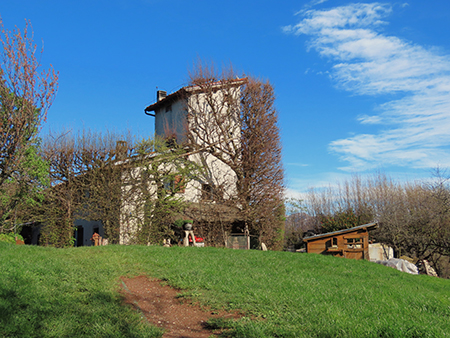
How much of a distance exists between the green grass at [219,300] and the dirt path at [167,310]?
24 centimetres

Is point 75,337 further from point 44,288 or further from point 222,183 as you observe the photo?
point 222,183

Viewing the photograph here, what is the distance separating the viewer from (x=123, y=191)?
17.1 meters

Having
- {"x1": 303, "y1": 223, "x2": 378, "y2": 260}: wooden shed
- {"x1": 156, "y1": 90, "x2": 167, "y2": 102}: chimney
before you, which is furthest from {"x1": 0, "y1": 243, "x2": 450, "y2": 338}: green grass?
{"x1": 156, "y1": 90, "x2": 167, "y2": 102}: chimney

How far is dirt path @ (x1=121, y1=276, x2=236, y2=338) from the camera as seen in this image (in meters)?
5.51

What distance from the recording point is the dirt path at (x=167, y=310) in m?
5.51

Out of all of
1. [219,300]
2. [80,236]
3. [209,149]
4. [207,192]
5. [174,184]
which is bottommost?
[219,300]

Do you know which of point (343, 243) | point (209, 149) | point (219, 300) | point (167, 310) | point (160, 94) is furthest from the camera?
point (160, 94)

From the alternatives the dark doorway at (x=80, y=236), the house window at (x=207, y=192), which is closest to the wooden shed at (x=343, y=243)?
the house window at (x=207, y=192)

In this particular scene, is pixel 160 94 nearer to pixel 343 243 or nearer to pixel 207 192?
pixel 207 192

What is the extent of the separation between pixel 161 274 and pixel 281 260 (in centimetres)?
513

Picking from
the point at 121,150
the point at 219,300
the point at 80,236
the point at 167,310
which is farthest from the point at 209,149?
the point at 167,310

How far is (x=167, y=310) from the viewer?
6.45m

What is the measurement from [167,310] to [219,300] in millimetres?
939

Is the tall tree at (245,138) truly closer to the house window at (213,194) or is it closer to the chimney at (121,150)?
the house window at (213,194)
